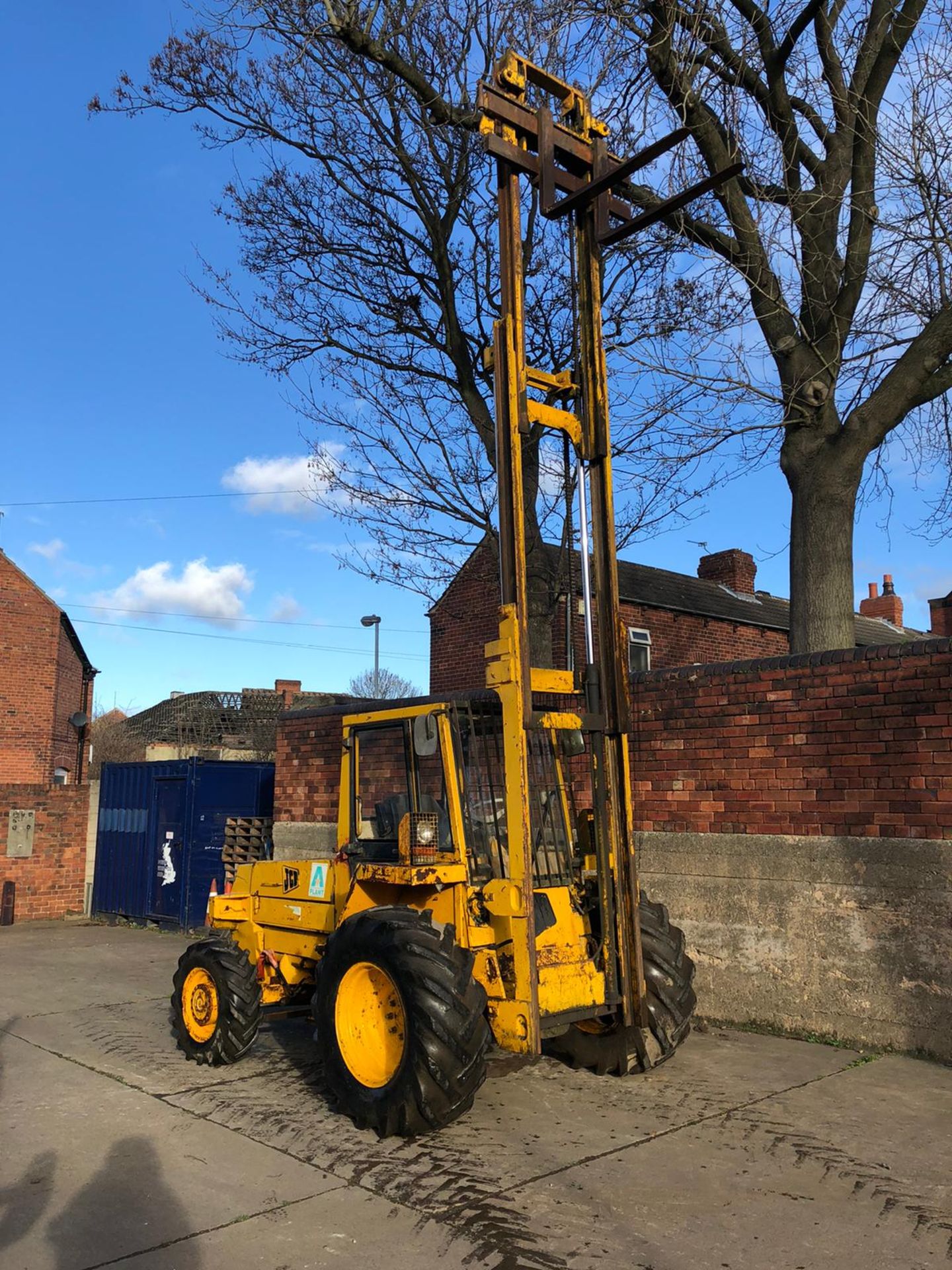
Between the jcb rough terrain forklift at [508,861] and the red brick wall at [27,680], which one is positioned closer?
the jcb rough terrain forklift at [508,861]

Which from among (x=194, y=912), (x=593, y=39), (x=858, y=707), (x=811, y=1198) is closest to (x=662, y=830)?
(x=858, y=707)

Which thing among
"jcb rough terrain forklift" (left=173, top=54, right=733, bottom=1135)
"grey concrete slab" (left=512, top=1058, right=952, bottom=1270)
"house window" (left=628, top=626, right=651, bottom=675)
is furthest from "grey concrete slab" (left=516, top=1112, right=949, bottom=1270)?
"house window" (left=628, top=626, right=651, bottom=675)

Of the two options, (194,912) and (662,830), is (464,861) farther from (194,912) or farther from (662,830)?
(194,912)

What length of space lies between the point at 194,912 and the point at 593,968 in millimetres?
9037

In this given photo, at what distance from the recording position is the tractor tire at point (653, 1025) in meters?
6.05

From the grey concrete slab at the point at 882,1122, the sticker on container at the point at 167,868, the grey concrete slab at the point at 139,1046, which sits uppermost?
the sticker on container at the point at 167,868

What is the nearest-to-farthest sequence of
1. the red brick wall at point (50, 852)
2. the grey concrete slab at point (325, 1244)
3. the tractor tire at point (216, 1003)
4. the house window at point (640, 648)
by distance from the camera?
the grey concrete slab at point (325, 1244) < the tractor tire at point (216, 1003) < the red brick wall at point (50, 852) < the house window at point (640, 648)

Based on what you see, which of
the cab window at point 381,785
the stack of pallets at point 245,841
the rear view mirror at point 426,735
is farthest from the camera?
the stack of pallets at point 245,841

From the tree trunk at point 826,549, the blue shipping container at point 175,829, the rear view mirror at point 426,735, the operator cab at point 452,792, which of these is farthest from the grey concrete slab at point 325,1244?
the blue shipping container at point 175,829

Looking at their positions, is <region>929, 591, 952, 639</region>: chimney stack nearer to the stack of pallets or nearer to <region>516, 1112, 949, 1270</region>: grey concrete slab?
the stack of pallets

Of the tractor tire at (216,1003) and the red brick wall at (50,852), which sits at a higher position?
the red brick wall at (50,852)

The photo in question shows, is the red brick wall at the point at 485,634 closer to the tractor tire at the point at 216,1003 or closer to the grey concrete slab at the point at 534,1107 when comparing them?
the tractor tire at the point at 216,1003

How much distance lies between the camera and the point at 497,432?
19.1 ft

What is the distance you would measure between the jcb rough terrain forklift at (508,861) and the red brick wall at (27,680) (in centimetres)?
1878
